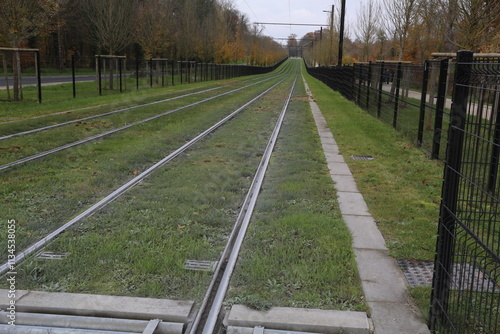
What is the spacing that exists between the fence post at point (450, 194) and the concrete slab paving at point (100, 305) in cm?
171

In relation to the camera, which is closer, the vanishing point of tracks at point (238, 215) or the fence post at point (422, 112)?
the vanishing point of tracks at point (238, 215)

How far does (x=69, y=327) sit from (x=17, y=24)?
18.7m

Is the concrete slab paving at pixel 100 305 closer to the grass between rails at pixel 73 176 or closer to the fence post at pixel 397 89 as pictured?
the grass between rails at pixel 73 176

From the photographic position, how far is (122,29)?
105 feet

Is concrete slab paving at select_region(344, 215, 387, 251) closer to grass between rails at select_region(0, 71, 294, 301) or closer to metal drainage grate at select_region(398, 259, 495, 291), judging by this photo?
metal drainage grate at select_region(398, 259, 495, 291)

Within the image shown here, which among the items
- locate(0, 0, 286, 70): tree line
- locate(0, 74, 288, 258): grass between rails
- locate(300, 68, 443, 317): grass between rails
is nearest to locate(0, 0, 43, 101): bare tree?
locate(0, 0, 286, 70): tree line

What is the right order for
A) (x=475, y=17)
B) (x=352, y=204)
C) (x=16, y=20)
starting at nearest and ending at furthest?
(x=352, y=204)
(x=475, y=17)
(x=16, y=20)

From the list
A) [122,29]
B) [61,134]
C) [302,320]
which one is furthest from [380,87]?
[122,29]

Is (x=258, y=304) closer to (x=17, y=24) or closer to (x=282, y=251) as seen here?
(x=282, y=251)

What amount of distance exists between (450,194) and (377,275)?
1256 mm

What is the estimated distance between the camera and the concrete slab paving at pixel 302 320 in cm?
337

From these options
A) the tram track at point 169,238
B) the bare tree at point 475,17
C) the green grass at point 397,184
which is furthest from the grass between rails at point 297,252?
the bare tree at point 475,17

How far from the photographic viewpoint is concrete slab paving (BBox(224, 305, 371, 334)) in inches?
133

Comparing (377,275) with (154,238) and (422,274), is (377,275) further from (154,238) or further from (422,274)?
(154,238)
